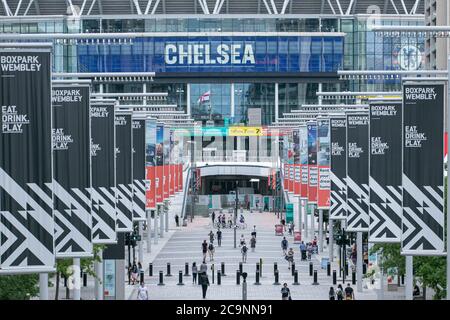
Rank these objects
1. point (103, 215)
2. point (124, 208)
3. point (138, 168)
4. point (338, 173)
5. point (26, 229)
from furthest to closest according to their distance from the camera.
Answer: point (338, 173) < point (138, 168) < point (124, 208) < point (103, 215) < point (26, 229)

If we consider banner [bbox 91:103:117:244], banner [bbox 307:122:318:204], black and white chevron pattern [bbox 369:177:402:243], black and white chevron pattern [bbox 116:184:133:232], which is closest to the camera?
banner [bbox 91:103:117:244]

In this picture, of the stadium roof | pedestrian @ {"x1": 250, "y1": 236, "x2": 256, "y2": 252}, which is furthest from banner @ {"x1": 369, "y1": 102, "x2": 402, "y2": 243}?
the stadium roof

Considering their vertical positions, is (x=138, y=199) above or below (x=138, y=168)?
below

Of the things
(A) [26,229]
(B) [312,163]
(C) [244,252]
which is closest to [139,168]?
(B) [312,163]

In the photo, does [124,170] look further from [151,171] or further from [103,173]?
[151,171]

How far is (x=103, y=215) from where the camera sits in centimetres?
2538

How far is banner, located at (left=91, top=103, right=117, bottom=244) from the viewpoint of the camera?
80.2ft

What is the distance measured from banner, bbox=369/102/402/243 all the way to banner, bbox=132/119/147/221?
1262 cm

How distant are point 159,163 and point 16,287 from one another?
27476 millimetres

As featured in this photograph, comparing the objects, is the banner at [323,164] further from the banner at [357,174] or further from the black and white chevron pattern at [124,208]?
the black and white chevron pattern at [124,208]

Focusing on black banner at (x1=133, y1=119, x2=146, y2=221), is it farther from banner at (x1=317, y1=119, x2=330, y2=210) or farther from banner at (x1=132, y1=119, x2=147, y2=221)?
banner at (x1=317, y1=119, x2=330, y2=210)
